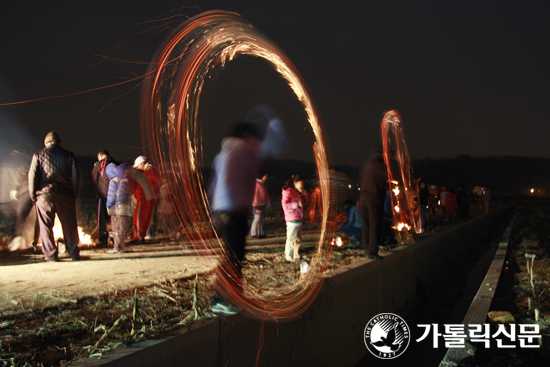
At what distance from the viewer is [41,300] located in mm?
4570

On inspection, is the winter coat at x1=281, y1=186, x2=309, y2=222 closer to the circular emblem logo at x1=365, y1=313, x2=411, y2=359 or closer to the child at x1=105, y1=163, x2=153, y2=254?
the circular emblem logo at x1=365, y1=313, x2=411, y2=359

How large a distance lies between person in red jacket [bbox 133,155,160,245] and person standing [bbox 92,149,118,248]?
26.0 inches

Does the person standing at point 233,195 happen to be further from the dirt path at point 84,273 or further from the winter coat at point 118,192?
the winter coat at point 118,192

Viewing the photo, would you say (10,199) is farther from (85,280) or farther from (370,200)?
(370,200)

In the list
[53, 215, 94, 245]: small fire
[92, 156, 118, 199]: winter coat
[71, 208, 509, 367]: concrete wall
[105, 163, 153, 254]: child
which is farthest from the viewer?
[53, 215, 94, 245]: small fire

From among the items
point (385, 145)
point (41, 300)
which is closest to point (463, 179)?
point (385, 145)

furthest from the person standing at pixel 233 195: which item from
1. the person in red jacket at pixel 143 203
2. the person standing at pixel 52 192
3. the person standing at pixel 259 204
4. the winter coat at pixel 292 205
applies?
the person standing at pixel 259 204

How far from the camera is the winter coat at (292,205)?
7473mm

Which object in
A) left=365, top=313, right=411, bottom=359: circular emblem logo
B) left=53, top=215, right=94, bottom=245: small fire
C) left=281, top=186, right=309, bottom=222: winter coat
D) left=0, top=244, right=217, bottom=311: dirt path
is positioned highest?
left=281, top=186, right=309, bottom=222: winter coat

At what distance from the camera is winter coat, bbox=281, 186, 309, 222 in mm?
7473

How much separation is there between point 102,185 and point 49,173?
1.60 m

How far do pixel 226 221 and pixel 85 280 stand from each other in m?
2.89

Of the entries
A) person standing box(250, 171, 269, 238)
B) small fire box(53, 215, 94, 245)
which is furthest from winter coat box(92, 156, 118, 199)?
person standing box(250, 171, 269, 238)

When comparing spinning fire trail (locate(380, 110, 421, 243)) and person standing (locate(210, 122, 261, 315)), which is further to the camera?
spinning fire trail (locate(380, 110, 421, 243))
